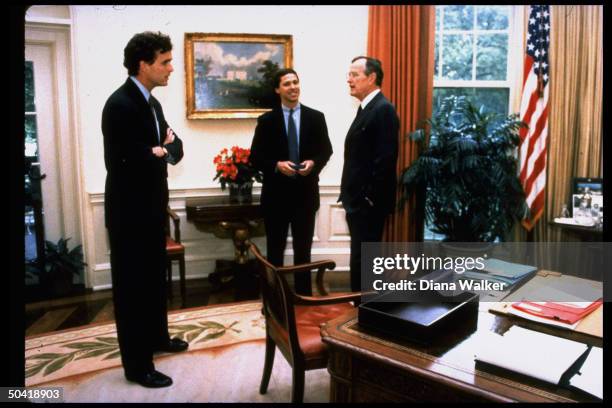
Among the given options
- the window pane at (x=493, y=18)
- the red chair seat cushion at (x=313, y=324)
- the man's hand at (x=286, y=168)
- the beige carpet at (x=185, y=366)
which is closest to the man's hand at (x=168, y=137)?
the man's hand at (x=286, y=168)

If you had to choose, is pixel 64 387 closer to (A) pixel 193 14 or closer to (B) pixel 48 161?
(B) pixel 48 161

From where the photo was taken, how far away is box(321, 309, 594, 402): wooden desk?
1089 millimetres

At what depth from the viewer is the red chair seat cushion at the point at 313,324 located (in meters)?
1.77

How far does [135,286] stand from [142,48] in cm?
100

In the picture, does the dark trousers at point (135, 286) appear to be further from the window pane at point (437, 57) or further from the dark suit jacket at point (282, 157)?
the window pane at point (437, 57)

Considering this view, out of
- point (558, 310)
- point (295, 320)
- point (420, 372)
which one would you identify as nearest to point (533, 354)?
point (420, 372)

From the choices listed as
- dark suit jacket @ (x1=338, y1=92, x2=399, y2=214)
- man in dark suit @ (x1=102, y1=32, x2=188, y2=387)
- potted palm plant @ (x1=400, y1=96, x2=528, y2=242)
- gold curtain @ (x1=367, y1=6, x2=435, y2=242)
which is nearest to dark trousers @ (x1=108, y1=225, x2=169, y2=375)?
man in dark suit @ (x1=102, y1=32, x2=188, y2=387)

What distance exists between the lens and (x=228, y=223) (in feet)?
11.7

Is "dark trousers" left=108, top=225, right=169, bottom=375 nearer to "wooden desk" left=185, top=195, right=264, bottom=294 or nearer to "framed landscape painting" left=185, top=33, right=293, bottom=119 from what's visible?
"wooden desk" left=185, top=195, right=264, bottom=294
